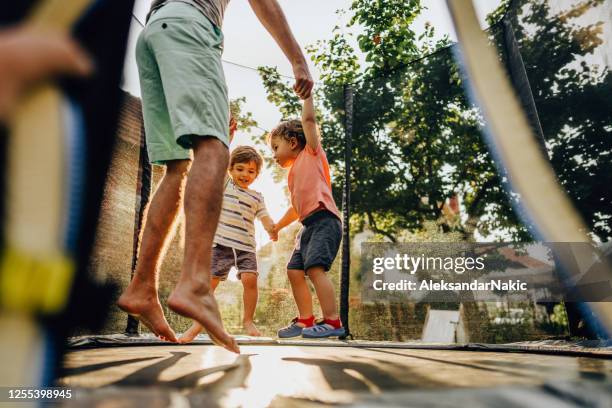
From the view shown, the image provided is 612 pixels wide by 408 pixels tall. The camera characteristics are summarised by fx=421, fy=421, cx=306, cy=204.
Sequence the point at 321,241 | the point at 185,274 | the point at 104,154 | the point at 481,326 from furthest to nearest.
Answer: the point at 481,326
the point at 321,241
the point at 185,274
the point at 104,154

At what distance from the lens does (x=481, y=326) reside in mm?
3000

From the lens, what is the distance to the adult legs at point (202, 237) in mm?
721

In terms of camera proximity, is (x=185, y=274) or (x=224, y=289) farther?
(x=224, y=289)

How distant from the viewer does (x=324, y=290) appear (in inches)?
62.1

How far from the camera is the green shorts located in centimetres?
79

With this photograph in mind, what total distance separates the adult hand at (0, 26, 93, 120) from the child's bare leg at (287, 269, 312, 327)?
5.31ft

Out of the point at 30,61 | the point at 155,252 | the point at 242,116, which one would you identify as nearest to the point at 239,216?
the point at 242,116

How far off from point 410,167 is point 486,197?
0.62 m

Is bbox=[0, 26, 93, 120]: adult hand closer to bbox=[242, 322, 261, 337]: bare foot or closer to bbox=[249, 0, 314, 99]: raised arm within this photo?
bbox=[249, 0, 314, 99]: raised arm

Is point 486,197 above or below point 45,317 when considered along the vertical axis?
above

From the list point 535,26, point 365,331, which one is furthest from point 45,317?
point 365,331

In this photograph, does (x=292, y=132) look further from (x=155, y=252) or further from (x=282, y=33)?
(x=155, y=252)

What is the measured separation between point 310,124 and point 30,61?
148cm

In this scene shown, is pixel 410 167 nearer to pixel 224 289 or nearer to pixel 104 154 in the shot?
pixel 224 289
